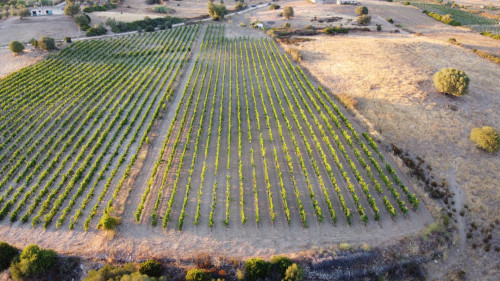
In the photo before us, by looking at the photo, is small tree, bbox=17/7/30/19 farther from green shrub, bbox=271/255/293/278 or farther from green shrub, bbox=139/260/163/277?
green shrub, bbox=271/255/293/278

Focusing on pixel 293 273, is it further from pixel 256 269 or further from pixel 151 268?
pixel 151 268

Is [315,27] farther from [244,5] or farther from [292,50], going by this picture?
[244,5]

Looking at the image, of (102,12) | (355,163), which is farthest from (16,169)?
(102,12)

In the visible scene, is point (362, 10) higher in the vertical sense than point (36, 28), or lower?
lower

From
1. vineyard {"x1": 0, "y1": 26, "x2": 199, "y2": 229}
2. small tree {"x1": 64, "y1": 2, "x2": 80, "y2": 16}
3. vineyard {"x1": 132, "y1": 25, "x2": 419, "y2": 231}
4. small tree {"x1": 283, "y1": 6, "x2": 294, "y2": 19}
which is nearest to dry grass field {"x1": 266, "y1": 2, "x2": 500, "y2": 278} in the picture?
vineyard {"x1": 132, "y1": 25, "x2": 419, "y2": 231}

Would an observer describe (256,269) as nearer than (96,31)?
Yes

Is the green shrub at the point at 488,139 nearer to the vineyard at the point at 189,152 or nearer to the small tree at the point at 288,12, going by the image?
the vineyard at the point at 189,152

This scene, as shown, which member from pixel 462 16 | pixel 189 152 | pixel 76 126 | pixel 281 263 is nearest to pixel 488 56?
pixel 462 16
